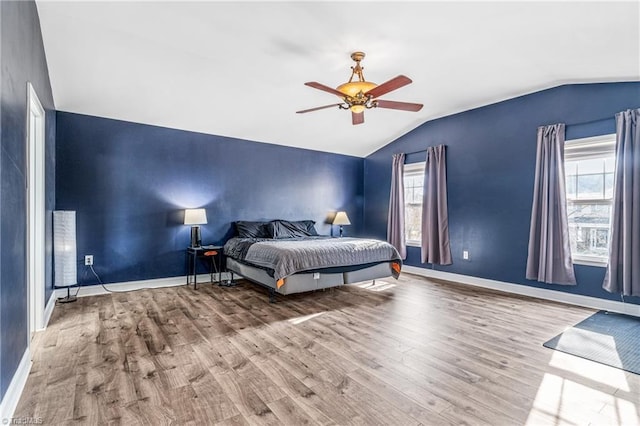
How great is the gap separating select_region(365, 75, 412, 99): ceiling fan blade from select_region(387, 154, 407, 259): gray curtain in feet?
10.6

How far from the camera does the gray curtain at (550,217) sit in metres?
3.95

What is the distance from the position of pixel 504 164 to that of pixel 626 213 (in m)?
1.54

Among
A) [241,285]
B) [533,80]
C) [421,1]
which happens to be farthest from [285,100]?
[533,80]

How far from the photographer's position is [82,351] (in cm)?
251

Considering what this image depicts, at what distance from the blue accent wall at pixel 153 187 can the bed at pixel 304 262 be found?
2.37 feet

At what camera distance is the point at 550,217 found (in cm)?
404

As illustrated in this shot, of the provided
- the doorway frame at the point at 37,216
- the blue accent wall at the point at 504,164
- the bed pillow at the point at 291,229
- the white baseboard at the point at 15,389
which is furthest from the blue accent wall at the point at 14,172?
the blue accent wall at the point at 504,164

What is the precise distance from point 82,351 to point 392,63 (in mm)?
3939

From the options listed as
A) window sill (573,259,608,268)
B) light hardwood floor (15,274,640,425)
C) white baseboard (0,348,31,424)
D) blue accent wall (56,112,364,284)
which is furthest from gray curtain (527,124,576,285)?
white baseboard (0,348,31,424)

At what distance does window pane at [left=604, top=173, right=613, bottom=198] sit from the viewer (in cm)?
376

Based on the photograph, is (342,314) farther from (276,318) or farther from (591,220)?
(591,220)

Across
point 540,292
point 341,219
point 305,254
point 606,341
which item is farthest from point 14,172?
point 540,292

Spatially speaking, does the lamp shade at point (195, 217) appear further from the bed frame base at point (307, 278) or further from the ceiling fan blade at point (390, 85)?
the ceiling fan blade at point (390, 85)

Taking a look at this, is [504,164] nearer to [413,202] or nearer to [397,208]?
[413,202]
